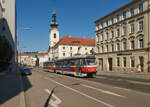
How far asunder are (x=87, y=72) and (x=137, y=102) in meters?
14.0

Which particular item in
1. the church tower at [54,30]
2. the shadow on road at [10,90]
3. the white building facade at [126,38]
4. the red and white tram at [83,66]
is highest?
the church tower at [54,30]

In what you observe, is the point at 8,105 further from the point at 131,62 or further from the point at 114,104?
the point at 131,62

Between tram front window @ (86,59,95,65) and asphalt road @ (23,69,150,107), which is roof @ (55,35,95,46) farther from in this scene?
asphalt road @ (23,69,150,107)

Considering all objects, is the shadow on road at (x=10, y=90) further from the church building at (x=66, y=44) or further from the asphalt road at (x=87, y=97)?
the church building at (x=66, y=44)

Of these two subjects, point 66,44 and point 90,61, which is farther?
point 66,44

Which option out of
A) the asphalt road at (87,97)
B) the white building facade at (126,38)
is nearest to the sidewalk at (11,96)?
the asphalt road at (87,97)

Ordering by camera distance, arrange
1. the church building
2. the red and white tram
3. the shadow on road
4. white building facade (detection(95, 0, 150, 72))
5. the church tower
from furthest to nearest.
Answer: the church tower < the church building < white building facade (detection(95, 0, 150, 72)) < the red and white tram < the shadow on road

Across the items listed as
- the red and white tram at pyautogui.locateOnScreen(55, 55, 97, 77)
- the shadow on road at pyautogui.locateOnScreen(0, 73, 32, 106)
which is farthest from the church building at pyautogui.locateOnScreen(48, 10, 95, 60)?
the shadow on road at pyautogui.locateOnScreen(0, 73, 32, 106)

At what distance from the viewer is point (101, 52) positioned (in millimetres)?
47656

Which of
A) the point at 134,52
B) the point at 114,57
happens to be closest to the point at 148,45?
the point at 134,52

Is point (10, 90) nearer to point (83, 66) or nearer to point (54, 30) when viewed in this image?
point (83, 66)

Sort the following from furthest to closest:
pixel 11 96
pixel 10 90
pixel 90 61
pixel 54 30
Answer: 1. pixel 54 30
2. pixel 90 61
3. pixel 10 90
4. pixel 11 96

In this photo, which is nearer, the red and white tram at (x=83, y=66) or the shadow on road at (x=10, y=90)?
the shadow on road at (x=10, y=90)

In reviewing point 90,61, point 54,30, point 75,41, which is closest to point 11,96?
point 90,61
